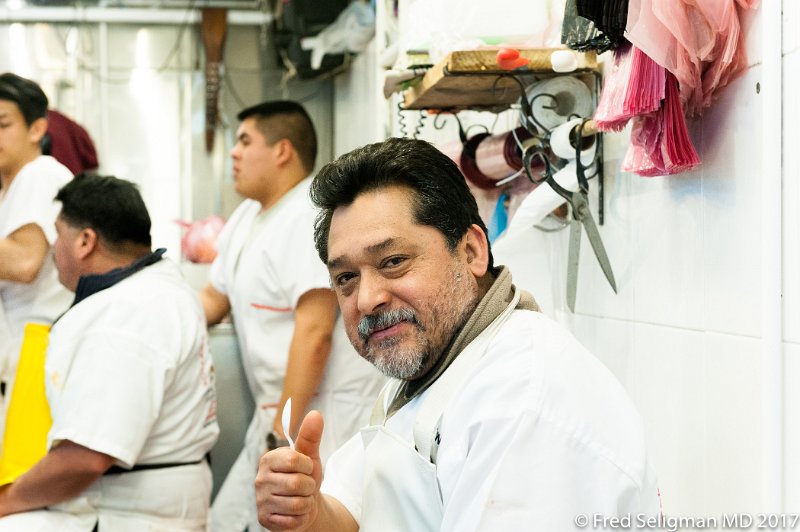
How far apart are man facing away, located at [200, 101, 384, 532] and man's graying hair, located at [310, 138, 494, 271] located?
1419mm

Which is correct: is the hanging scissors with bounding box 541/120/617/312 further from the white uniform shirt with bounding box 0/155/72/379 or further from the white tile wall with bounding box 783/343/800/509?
the white uniform shirt with bounding box 0/155/72/379

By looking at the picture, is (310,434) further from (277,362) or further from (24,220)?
(24,220)

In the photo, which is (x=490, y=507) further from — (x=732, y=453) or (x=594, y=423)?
(x=732, y=453)

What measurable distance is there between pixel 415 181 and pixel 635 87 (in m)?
0.37

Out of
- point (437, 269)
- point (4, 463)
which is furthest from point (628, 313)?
point (4, 463)

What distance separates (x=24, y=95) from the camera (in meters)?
3.10

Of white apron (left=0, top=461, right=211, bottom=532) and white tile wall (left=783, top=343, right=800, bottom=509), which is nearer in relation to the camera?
white tile wall (left=783, top=343, right=800, bottom=509)

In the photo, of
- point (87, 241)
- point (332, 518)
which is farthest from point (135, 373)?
point (332, 518)

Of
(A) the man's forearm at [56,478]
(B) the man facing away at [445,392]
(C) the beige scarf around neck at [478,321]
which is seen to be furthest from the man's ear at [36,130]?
(C) the beige scarf around neck at [478,321]

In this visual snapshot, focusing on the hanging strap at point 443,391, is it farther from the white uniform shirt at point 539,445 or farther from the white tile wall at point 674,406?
the white tile wall at point 674,406

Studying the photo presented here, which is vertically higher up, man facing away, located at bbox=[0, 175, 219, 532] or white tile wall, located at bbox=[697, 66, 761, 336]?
white tile wall, located at bbox=[697, 66, 761, 336]

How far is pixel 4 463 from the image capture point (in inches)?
96.6

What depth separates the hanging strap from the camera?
1348 mm

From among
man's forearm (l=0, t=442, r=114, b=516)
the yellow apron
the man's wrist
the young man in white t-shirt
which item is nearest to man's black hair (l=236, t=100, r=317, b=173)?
the young man in white t-shirt
